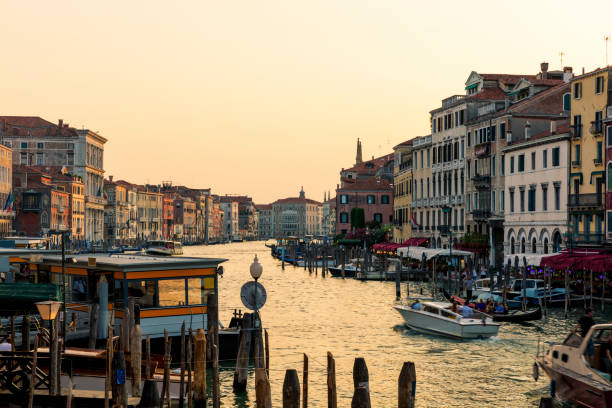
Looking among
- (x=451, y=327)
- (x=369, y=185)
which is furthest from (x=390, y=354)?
(x=369, y=185)

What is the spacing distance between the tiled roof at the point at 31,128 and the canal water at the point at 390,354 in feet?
265

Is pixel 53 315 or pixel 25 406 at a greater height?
pixel 53 315

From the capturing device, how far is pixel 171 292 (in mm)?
21234

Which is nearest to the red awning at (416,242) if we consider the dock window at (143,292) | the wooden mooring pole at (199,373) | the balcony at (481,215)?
the balcony at (481,215)

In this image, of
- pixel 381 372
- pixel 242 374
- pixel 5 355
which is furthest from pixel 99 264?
pixel 381 372

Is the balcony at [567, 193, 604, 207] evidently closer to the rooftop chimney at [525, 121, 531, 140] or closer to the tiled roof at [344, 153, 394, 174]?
the rooftop chimney at [525, 121, 531, 140]

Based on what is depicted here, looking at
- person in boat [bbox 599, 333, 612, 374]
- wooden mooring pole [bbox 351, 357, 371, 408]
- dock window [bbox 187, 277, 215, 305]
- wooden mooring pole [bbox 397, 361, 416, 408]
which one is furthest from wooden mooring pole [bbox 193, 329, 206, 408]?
person in boat [bbox 599, 333, 612, 374]

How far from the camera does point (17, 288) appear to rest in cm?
2038

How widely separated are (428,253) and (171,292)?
36.1 meters

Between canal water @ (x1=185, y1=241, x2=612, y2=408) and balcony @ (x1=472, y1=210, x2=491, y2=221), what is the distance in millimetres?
16219

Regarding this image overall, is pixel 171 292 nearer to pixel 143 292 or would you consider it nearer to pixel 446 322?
pixel 143 292

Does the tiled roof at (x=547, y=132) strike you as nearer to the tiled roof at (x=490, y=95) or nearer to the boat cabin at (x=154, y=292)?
the tiled roof at (x=490, y=95)

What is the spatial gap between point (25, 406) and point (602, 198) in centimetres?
3379

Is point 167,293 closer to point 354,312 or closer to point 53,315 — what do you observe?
point 53,315
